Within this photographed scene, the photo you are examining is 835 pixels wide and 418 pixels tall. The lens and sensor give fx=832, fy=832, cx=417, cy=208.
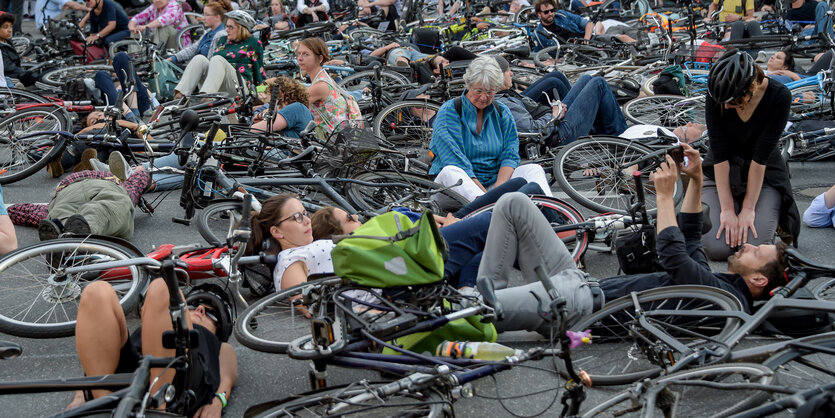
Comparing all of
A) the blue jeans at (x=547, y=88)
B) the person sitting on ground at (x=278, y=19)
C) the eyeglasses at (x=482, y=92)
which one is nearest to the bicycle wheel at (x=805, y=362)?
the eyeglasses at (x=482, y=92)

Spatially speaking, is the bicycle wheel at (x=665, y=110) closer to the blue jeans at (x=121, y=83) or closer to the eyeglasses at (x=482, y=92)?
the eyeglasses at (x=482, y=92)

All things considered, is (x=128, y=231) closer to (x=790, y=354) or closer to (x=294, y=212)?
(x=294, y=212)

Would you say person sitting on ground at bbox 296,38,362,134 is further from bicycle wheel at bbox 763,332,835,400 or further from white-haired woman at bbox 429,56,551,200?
bicycle wheel at bbox 763,332,835,400

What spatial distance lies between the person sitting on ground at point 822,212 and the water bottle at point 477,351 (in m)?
3.75

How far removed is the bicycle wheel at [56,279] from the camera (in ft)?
15.4

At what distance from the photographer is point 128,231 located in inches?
236

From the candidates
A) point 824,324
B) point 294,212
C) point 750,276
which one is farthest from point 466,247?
point 824,324

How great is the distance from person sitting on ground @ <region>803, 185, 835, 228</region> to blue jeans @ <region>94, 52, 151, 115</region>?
6.79 meters

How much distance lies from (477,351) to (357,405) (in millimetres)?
628

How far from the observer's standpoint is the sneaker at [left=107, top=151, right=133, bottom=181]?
258 inches

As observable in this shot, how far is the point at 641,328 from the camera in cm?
389

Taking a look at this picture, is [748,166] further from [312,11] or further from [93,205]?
[312,11]

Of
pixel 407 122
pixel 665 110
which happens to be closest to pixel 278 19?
pixel 407 122

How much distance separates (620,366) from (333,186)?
2779 mm
